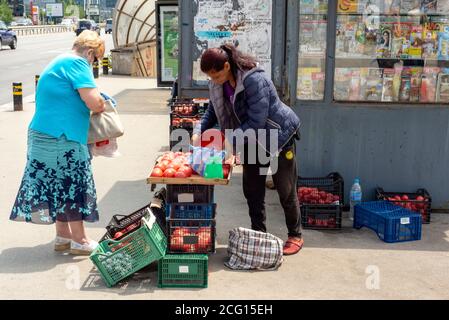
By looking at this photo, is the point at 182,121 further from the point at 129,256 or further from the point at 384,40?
the point at 129,256

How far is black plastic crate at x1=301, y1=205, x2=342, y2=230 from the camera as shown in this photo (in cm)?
625

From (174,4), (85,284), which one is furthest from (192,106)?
(174,4)

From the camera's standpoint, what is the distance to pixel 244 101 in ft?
16.8

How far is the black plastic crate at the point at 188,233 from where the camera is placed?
522 cm

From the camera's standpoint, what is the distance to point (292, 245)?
18.4ft

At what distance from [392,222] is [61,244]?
302 centimetres

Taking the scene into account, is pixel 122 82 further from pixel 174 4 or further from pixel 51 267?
pixel 51 267

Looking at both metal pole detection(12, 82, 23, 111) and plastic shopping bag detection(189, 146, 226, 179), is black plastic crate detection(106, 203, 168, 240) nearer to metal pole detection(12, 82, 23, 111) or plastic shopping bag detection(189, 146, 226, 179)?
plastic shopping bag detection(189, 146, 226, 179)

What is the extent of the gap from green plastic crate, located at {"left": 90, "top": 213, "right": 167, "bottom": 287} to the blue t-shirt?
997mm

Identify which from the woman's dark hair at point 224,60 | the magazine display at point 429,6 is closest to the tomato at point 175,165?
the woman's dark hair at point 224,60

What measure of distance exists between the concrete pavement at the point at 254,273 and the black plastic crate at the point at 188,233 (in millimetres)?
245

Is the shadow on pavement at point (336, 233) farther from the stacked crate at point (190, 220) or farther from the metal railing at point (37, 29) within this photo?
the metal railing at point (37, 29)

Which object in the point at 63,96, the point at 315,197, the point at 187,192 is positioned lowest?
the point at 315,197

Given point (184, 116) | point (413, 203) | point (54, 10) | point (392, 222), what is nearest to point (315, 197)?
point (392, 222)
